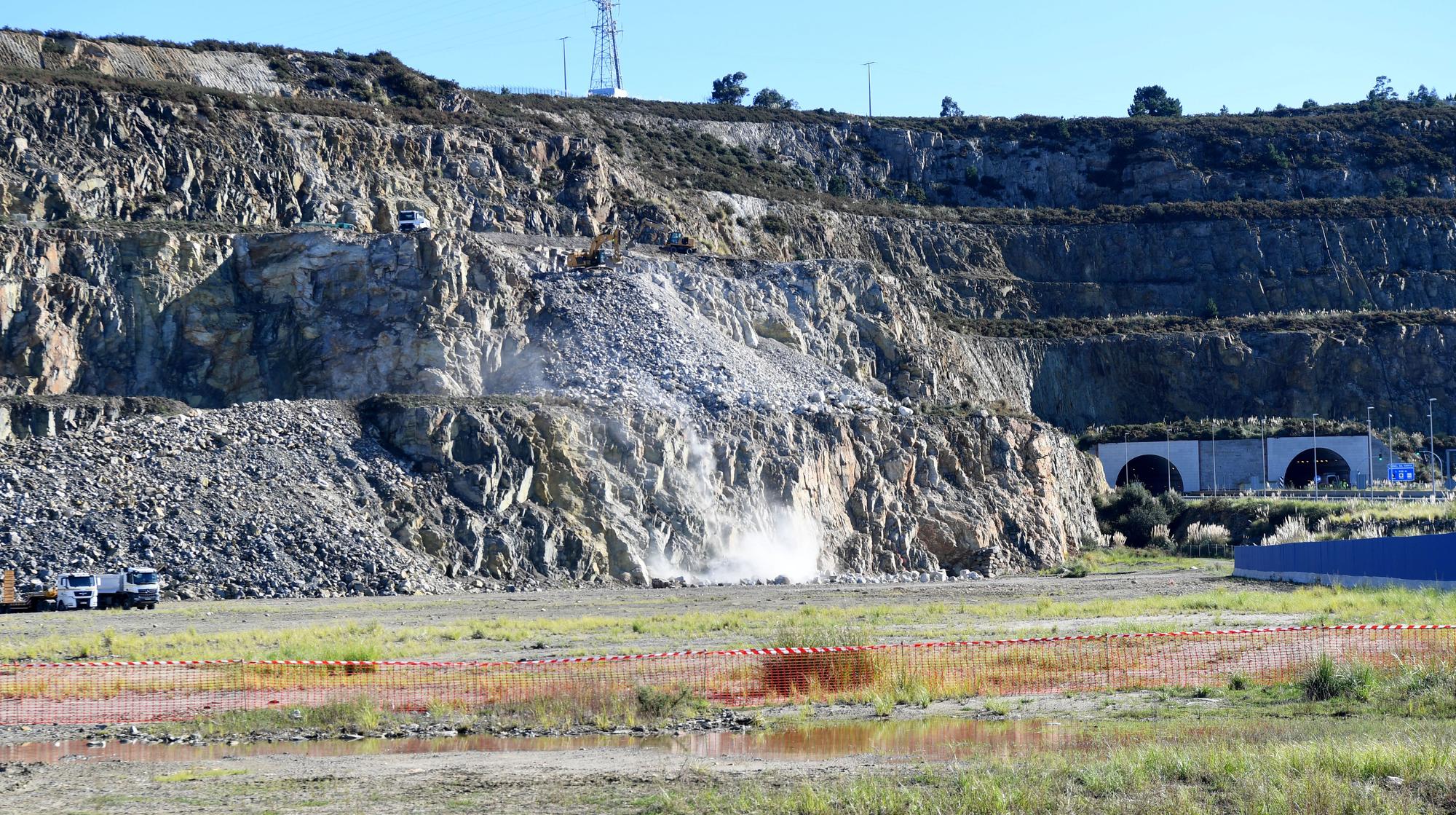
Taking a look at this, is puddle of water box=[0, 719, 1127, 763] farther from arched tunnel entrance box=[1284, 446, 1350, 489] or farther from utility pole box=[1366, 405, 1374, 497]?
arched tunnel entrance box=[1284, 446, 1350, 489]

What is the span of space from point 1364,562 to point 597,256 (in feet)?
127

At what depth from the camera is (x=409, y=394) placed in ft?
195

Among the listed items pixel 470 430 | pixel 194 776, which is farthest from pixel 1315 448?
pixel 194 776

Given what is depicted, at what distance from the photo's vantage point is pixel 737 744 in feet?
59.5

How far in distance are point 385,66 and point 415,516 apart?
4950 cm

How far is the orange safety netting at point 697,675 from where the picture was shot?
69.9ft

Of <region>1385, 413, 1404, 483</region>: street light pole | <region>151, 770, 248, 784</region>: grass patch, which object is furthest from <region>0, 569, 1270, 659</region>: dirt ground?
<region>1385, 413, 1404, 483</region>: street light pole

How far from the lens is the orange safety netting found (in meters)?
21.3

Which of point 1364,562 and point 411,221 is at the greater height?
point 411,221

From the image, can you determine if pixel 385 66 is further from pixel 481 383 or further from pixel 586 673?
pixel 586 673

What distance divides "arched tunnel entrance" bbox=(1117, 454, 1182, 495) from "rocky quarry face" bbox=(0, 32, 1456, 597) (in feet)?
16.2

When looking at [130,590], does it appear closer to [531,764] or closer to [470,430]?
[470,430]

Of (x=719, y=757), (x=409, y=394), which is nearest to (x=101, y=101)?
(x=409, y=394)

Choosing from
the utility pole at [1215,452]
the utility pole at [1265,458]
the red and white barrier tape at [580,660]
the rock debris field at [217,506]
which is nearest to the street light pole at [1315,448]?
the utility pole at [1265,458]
